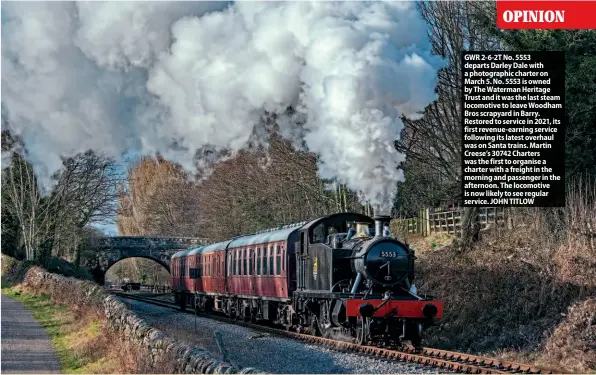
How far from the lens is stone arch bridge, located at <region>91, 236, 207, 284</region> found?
6181cm

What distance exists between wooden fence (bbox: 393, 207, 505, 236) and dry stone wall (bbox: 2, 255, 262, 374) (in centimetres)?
1285

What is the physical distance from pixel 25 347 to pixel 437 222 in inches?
766

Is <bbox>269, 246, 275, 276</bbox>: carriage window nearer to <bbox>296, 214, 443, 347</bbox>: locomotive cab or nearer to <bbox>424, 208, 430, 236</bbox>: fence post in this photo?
<bbox>296, 214, 443, 347</bbox>: locomotive cab

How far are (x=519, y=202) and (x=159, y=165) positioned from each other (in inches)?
1294

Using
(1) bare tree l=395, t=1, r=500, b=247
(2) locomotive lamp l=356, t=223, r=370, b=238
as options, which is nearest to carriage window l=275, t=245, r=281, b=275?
(2) locomotive lamp l=356, t=223, r=370, b=238

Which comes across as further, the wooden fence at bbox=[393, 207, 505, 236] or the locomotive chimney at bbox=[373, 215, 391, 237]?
the wooden fence at bbox=[393, 207, 505, 236]

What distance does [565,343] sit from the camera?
1484 centimetres

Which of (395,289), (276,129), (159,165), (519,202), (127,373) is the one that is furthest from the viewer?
(159,165)

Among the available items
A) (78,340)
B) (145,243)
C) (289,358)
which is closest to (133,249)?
(145,243)

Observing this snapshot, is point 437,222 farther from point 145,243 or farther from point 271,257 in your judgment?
point 145,243

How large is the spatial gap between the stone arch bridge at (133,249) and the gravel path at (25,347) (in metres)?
37.1

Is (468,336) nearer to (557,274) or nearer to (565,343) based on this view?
(557,274)

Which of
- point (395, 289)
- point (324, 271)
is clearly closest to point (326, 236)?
point (324, 271)

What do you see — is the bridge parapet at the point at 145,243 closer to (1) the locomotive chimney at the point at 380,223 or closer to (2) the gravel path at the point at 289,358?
(2) the gravel path at the point at 289,358
